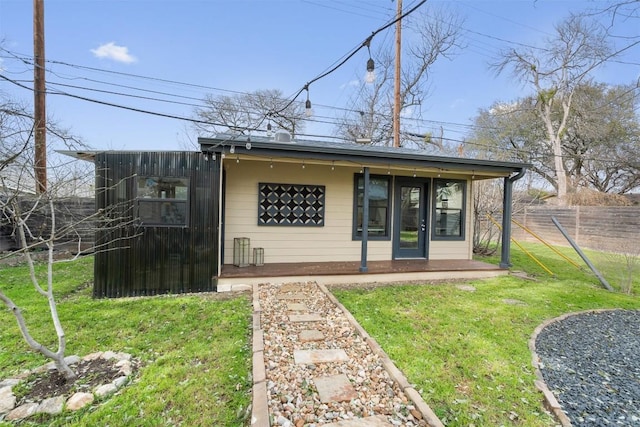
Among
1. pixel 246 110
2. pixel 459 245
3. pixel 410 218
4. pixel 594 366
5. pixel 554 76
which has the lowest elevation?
pixel 594 366

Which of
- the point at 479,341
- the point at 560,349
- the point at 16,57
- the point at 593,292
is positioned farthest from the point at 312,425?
the point at 16,57

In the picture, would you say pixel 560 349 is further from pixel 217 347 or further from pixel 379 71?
pixel 379 71

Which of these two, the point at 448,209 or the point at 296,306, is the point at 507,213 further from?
the point at 296,306

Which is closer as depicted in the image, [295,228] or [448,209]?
[295,228]

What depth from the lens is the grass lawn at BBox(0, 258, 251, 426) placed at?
79.1 inches

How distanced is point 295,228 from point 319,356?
12.5 ft

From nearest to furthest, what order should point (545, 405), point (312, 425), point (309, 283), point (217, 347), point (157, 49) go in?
point (312, 425) → point (545, 405) → point (217, 347) → point (309, 283) → point (157, 49)

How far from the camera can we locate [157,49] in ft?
33.1

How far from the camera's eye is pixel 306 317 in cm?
366

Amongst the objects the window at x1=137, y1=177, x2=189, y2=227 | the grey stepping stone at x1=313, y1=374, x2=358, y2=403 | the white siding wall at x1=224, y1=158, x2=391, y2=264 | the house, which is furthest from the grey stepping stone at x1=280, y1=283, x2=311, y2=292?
the grey stepping stone at x1=313, y1=374, x2=358, y2=403

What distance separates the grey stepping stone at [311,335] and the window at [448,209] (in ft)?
15.8

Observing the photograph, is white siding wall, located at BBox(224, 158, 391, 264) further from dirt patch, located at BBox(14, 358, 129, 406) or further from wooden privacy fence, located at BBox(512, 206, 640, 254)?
wooden privacy fence, located at BBox(512, 206, 640, 254)

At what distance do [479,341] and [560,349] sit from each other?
83 centimetres

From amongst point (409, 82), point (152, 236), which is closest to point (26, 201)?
point (152, 236)
